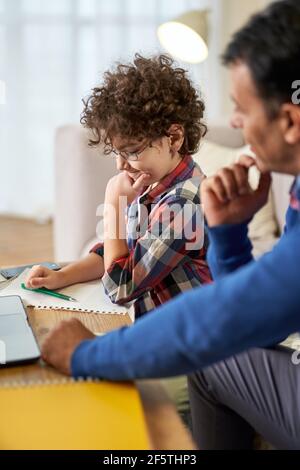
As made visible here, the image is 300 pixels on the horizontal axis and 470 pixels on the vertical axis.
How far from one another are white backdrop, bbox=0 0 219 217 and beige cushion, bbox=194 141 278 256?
1.19 meters

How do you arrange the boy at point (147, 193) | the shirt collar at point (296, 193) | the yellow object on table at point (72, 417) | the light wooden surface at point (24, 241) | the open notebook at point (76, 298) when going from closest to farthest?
the yellow object on table at point (72, 417) < the shirt collar at point (296, 193) < the open notebook at point (76, 298) < the boy at point (147, 193) < the light wooden surface at point (24, 241)

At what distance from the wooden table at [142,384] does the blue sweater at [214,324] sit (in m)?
0.05

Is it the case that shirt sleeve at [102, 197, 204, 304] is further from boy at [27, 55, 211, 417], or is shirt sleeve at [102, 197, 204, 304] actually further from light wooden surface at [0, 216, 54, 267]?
light wooden surface at [0, 216, 54, 267]

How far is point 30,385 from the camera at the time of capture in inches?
32.3

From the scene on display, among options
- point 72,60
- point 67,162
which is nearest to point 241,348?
point 67,162

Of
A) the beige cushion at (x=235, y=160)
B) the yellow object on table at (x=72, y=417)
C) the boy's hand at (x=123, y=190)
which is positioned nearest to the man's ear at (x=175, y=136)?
the boy's hand at (x=123, y=190)

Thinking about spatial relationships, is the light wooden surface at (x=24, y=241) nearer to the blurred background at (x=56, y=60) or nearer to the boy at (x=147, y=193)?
the blurred background at (x=56, y=60)

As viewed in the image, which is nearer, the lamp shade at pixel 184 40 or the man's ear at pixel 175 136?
the man's ear at pixel 175 136

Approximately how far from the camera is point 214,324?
0.72 m

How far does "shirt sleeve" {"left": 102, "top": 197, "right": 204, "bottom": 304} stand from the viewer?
119 cm

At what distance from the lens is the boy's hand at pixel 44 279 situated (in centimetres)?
117

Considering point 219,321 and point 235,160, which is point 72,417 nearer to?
point 219,321

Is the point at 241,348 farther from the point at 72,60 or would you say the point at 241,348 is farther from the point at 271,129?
the point at 72,60

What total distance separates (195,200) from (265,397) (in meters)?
0.39
